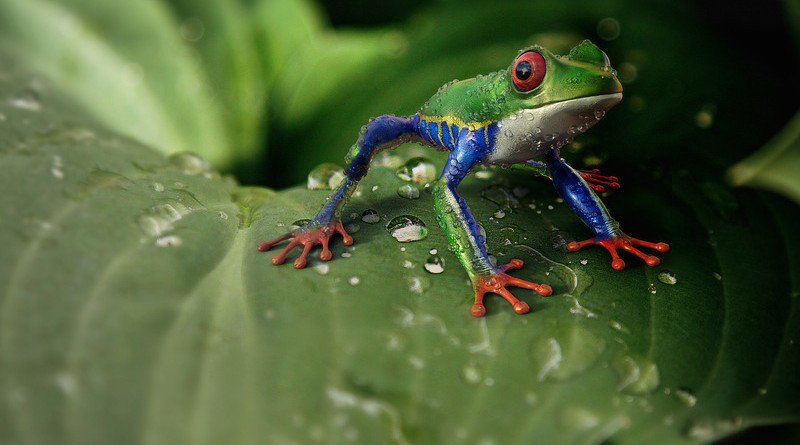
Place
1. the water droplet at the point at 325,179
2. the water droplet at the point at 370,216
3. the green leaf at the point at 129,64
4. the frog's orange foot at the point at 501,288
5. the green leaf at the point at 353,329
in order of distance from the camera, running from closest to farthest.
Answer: the green leaf at the point at 353,329 < the frog's orange foot at the point at 501,288 < the water droplet at the point at 370,216 < the water droplet at the point at 325,179 < the green leaf at the point at 129,64

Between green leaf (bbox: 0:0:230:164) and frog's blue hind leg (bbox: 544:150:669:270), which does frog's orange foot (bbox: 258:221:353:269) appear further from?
green leaf (bbox: 0:0:230:164)

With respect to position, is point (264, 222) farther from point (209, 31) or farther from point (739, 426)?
point (209, 31)

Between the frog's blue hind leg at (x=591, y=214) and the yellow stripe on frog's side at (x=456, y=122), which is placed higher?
the yellow stripe on frog's side at (x=456, y=122)

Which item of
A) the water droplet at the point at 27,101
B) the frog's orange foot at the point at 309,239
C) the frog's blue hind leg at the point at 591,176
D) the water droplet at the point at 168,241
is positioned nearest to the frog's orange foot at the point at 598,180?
the frog's blue hind leg at the point at 591,176

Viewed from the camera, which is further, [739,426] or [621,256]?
[621,256]

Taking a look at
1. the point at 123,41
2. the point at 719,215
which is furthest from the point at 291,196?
the point at 123,41

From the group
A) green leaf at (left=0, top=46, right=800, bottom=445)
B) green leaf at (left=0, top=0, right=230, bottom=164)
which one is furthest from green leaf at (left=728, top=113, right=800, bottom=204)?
green leaf at (left=0, top=0, right=230, bottom=164)

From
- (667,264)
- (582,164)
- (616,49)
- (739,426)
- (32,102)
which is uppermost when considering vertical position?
(32,102)

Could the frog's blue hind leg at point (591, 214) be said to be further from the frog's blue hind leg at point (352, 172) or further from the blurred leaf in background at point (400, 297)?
the frog's blue hind leg at point (352, 172)
